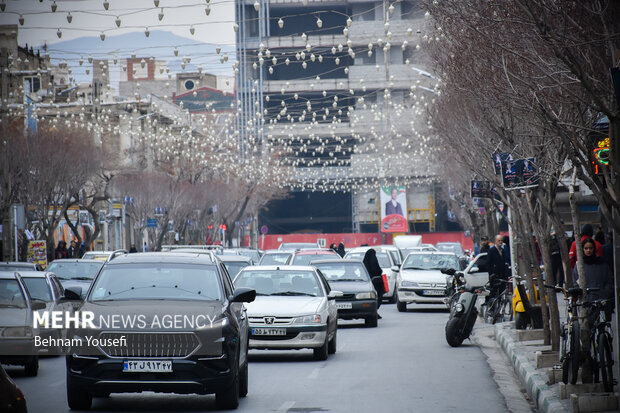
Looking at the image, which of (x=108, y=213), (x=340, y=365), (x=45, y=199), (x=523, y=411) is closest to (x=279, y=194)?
(x=108, y=213)

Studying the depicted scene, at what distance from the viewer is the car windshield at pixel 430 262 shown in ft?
105

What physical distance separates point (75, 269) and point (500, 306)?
32.6ft

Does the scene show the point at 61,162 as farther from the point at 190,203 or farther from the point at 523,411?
the point at 523,411

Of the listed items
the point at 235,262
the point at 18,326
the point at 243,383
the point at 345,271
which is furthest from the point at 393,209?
the point at 243,383

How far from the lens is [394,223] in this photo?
3063 inches

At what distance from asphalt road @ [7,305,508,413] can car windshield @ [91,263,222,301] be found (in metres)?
1.17

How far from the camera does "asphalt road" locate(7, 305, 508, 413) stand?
11.7m

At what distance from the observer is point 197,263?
40.0 ft

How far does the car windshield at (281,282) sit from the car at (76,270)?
749 centimetres

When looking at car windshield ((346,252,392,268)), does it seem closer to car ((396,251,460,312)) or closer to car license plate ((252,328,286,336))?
car ((396,251,460,312))

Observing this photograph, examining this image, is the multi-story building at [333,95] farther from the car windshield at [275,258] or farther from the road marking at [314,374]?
the road marking at [314,374]

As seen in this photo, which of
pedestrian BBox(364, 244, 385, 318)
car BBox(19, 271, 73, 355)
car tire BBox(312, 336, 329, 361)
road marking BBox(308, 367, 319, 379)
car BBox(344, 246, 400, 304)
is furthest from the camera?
car BBox(344, 246, 400, 304)

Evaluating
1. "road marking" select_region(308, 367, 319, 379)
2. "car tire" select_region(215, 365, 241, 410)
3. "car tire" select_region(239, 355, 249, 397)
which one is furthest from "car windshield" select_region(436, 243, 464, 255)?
"car tire" select_region(215, 365, 241, 410)

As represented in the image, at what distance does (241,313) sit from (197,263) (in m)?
0.85
